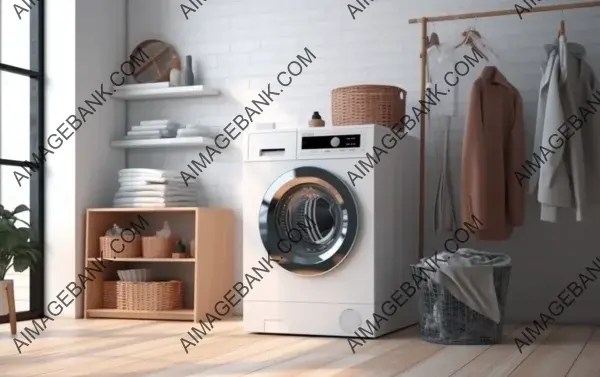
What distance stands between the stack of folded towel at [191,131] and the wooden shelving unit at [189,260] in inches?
17.4

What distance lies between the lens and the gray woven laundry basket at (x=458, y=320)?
351cm

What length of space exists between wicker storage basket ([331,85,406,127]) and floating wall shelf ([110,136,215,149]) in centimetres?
102

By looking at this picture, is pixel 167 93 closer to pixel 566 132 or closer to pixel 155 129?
pixel 155 129

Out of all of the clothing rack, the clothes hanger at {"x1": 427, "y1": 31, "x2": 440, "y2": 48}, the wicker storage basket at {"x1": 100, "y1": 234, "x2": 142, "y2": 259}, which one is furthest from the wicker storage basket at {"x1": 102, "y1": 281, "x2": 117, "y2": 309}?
the clothes hanger at {"x1": 427, "y1": 31, "x2": 440, "y2": 48}

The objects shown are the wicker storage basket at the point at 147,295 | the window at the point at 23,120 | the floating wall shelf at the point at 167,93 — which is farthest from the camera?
the floating wall shelf at the point at 167,93

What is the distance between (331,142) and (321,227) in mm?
382

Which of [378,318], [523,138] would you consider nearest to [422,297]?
[378,318]

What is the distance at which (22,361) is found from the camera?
10.1ft

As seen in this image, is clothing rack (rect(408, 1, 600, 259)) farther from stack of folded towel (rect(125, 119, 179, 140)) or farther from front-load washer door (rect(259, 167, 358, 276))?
stack of folded towel (rect(125, 119, 179, 140))

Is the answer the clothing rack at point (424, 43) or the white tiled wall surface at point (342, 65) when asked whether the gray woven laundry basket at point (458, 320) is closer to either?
the clothing rack at point (424, 43)

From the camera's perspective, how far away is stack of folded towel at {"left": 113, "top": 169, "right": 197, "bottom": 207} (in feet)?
15.1

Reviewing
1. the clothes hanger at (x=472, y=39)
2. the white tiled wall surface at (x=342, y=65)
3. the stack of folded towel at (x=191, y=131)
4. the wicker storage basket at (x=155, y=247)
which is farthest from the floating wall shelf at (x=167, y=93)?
the clothes hanger at (x=472, y=39)

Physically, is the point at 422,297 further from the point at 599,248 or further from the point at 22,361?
the point at 22,361

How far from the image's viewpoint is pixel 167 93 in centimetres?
489
